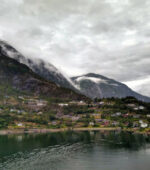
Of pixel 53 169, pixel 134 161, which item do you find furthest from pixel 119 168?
pixel 53 169

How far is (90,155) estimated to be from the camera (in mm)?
119500

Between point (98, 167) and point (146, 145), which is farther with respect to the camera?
point (146, 145)

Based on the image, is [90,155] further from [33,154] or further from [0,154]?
[0,154]

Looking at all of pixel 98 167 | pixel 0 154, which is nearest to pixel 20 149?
pixel 0 154

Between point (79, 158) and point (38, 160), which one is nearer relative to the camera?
point (38, 160)

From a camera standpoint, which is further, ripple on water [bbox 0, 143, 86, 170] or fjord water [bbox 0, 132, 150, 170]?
fjord water [bbox 0, 132, 150, 170]

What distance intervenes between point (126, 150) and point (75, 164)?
142ft

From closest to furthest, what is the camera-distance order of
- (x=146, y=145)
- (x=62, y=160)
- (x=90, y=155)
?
(x=62, y=160) → (x=90, y=155) → (x=146, y=145)

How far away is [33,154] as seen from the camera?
121 m

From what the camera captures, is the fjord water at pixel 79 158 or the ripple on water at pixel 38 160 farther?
the fjord water at pixel 79 158

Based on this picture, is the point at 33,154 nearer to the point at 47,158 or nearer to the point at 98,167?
the point at 47,158

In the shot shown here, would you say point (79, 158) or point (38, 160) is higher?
point (38, 160)

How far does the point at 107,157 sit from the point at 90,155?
10201 mm

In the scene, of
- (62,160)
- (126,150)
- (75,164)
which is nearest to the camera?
(75,164)
